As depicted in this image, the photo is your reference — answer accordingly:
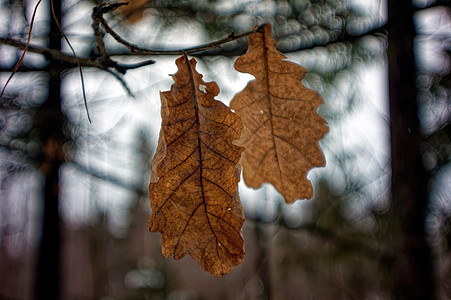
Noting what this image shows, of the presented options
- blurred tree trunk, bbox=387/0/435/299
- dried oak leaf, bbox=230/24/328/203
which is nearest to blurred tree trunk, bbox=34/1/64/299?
dried oak leaf, bbox=230/24/328/203

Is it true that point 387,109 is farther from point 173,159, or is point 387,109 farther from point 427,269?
point 173,159

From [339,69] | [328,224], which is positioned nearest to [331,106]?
[339,69]


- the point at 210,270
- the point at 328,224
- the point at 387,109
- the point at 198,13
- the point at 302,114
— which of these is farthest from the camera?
the point at 328,224

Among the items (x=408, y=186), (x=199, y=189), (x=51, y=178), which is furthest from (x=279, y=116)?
(x=51, y=178)

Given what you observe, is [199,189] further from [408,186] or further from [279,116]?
[408,186]

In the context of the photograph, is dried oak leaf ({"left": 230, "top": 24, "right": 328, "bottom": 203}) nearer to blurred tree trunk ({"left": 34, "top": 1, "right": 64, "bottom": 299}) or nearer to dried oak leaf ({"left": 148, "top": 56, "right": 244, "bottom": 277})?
dried oak leaf ({"left": 148, "top": 56, "right": 244, "bottom": 277})

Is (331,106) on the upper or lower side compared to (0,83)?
lower
